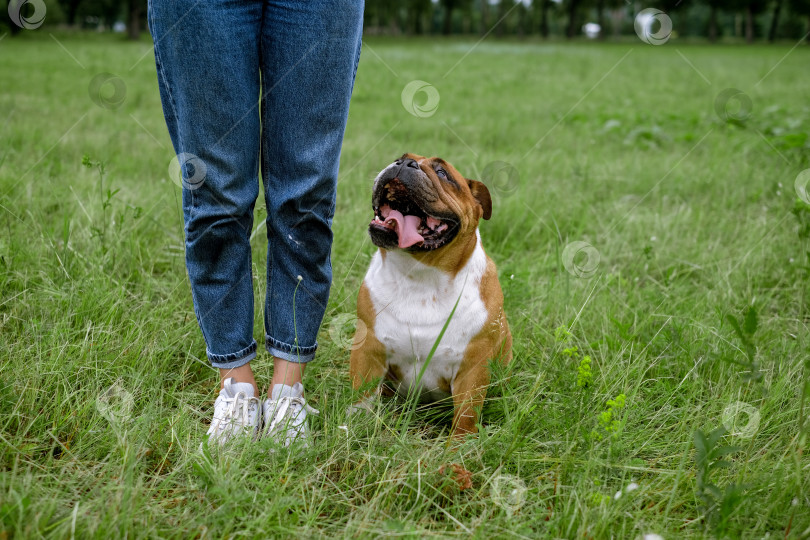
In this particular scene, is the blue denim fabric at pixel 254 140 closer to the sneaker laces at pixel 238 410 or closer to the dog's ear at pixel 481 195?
the sneaker laces at pixel 238 410

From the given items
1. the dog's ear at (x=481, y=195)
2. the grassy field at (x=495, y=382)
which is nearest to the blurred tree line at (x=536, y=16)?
the grassy field at (x=495, y=382)

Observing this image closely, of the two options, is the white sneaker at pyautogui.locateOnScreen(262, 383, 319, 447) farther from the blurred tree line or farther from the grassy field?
the blurred tree line

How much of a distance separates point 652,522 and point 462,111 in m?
7.07

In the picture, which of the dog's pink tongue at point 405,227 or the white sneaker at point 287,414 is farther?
the dog's pink tongue at point 405,227

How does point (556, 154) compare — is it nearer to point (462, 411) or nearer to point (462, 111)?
point (462, 111)

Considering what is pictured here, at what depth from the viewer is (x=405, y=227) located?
2033 mm

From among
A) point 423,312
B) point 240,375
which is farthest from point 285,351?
point 423,312

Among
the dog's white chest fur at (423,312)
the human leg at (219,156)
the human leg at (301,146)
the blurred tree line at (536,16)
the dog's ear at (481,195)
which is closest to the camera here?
the human leg at (219,156)

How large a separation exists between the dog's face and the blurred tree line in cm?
2985

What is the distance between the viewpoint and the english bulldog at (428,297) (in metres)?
2.03

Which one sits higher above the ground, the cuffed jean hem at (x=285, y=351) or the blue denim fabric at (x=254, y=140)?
the blue denim fabric at (x=254, y=140)

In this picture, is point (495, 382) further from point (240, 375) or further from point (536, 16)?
point (536, 16)

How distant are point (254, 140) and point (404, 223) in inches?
21.9

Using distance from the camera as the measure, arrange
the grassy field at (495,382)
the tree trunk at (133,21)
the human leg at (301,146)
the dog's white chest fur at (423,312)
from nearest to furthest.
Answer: the grassy field at (495,382) → the human leg at (301,146) → the dog's white chest fur at (423,312) → the tree trunk at (133,21)
